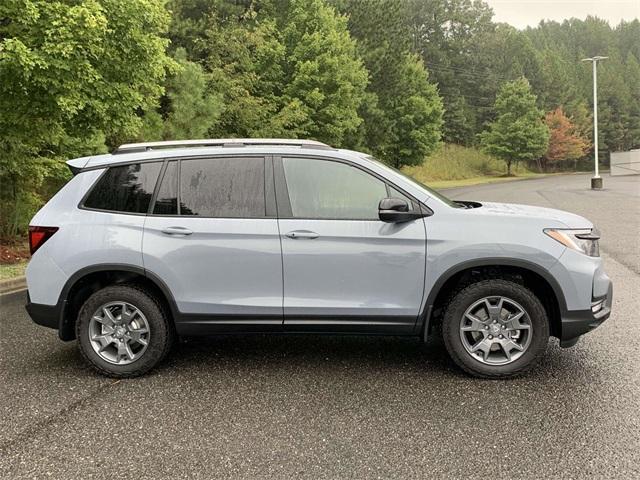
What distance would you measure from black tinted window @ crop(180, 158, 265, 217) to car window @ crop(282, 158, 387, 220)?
258mm

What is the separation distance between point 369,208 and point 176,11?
2024cm

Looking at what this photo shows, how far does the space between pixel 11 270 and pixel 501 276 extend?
8.32 meters

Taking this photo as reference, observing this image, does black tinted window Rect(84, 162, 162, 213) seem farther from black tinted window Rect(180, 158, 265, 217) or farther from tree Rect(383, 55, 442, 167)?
tree Rect(383, 55, 442, 167)

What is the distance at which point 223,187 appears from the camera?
14.8 ft

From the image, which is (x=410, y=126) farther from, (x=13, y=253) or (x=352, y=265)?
(x=352, y=265)

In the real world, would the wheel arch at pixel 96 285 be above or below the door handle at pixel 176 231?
below

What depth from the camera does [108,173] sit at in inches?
183

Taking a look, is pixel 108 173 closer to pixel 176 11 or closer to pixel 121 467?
pixel 121 467

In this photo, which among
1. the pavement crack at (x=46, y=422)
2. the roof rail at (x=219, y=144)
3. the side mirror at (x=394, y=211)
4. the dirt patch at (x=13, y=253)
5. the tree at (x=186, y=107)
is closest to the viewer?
the pavement crack at (x=46, y=422)

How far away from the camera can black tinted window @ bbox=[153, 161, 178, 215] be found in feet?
14.8

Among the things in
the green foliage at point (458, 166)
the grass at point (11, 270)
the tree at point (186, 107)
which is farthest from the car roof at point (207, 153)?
the green foliage at point (458, 166)

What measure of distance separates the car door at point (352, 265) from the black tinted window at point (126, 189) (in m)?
1.10

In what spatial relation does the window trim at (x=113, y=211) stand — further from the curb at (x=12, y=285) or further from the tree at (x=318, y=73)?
the tree at (x=318, y=73)

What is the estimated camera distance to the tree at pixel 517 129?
61.3 meters
